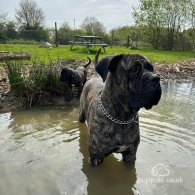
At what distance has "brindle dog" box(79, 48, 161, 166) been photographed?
322 centimetres

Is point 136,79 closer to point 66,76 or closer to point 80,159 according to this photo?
point 80,159

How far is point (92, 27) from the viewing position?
3934 cm

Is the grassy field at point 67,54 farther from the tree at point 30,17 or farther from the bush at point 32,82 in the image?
the tree at point 30,17

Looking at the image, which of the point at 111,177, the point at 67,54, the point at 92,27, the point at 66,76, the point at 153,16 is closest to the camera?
the point at 111,177

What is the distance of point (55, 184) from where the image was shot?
4.21m

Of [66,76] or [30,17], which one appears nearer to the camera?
[66,76]

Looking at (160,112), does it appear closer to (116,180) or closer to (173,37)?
(116,180)

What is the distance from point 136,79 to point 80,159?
2.15 metres

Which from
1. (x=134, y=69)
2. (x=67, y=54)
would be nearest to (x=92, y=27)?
(x=67, y=54)

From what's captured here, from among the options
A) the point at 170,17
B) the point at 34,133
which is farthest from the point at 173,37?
the point at 34,133

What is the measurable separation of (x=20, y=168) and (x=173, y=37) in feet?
97.3

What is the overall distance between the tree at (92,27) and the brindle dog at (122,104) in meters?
32.9

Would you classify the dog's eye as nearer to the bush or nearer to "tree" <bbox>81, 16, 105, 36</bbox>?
the bush

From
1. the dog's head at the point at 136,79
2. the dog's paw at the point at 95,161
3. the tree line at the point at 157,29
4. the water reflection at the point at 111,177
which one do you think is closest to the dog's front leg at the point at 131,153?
the water reflection at the point at 111,177
